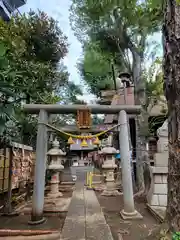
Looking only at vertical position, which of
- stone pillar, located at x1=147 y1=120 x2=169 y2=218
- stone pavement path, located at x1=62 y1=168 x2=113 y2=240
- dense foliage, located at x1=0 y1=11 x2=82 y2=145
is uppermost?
dense foliage, located at x1=0 y1=11 x2=82 y2=145

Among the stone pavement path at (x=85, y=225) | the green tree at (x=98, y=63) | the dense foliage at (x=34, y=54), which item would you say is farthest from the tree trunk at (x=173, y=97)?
the green tree at (x=98, y=63)

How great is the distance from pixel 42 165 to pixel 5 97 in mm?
1822

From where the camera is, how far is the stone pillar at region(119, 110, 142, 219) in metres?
4.64

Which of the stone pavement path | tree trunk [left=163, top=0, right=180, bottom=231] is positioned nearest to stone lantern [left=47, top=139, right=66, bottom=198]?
the stone pavement path

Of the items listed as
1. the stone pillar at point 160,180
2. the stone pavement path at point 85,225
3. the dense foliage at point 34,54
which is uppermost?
the dense foliage at point 34,54

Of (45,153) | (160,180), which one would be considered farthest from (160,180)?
(45,153)

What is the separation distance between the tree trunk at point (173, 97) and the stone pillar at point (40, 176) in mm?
2845

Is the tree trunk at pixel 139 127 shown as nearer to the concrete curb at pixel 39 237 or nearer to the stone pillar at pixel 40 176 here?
the stone pillar at pixel 40 176

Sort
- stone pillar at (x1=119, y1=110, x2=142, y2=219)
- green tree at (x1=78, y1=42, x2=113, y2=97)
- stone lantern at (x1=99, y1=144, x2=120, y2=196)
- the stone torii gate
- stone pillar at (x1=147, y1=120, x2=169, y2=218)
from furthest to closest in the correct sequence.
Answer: green tree at (x1=78, y1=42, x2=113, y2=97) < stone lantern at (x1=99, y1=144, x2=120, y2=196) < stone pillar at (x1=147, y1=120, x2=169, y2=218) < stone pillar at (x1=119, y1=110, x2=142, y2=219) < the stone torii gate

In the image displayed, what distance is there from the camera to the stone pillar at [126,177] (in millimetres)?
4637

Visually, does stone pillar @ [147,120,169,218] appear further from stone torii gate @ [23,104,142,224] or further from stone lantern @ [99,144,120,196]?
stone lantern @ [99,144,120,196]

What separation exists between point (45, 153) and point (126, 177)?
6.98 feet

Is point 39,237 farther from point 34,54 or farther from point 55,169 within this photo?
point 34,54

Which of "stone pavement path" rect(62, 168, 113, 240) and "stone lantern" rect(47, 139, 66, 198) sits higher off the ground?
"stone lantern" rect(47, 139, 66, 198)
